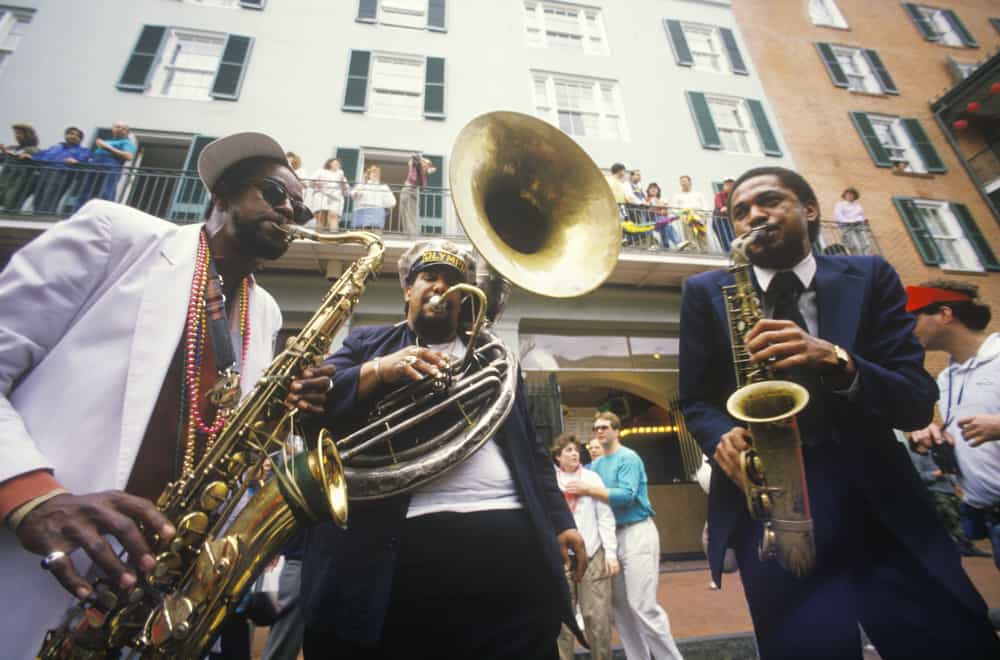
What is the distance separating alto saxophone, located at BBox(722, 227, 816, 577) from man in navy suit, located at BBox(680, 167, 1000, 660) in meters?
0.06

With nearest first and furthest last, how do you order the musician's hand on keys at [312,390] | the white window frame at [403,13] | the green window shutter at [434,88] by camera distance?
the musician's hand on keys at [312,390] < the green window shutter at [434,88] < the white window frame at [403,13]

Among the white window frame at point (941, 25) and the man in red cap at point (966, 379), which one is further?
the white window frame at point (941, 25)

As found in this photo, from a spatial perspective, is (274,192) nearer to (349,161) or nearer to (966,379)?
(966,379)

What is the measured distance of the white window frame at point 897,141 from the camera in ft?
39.5

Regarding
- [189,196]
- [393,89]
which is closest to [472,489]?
[189,196]

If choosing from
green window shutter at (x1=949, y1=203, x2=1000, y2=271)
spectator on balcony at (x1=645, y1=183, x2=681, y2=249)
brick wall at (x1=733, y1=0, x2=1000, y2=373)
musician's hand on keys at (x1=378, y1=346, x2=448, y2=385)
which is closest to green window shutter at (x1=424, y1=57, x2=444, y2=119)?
spectator on balcony at (x1=645, y1=183, x2=681, y2=249)

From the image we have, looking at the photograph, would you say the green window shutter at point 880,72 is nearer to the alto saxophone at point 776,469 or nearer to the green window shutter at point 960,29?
the green window shutter at point 960,29

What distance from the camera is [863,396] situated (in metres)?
1.31

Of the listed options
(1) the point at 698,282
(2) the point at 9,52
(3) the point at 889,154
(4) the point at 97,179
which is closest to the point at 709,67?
(3) the point at 889,154

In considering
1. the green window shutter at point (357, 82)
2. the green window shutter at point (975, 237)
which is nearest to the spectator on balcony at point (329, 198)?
the green window shutter at point (357, 82)

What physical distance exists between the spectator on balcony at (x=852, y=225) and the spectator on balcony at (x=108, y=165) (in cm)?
1412

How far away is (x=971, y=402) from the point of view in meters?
2.82

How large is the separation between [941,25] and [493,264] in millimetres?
21880

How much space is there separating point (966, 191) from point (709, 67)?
307 inches
